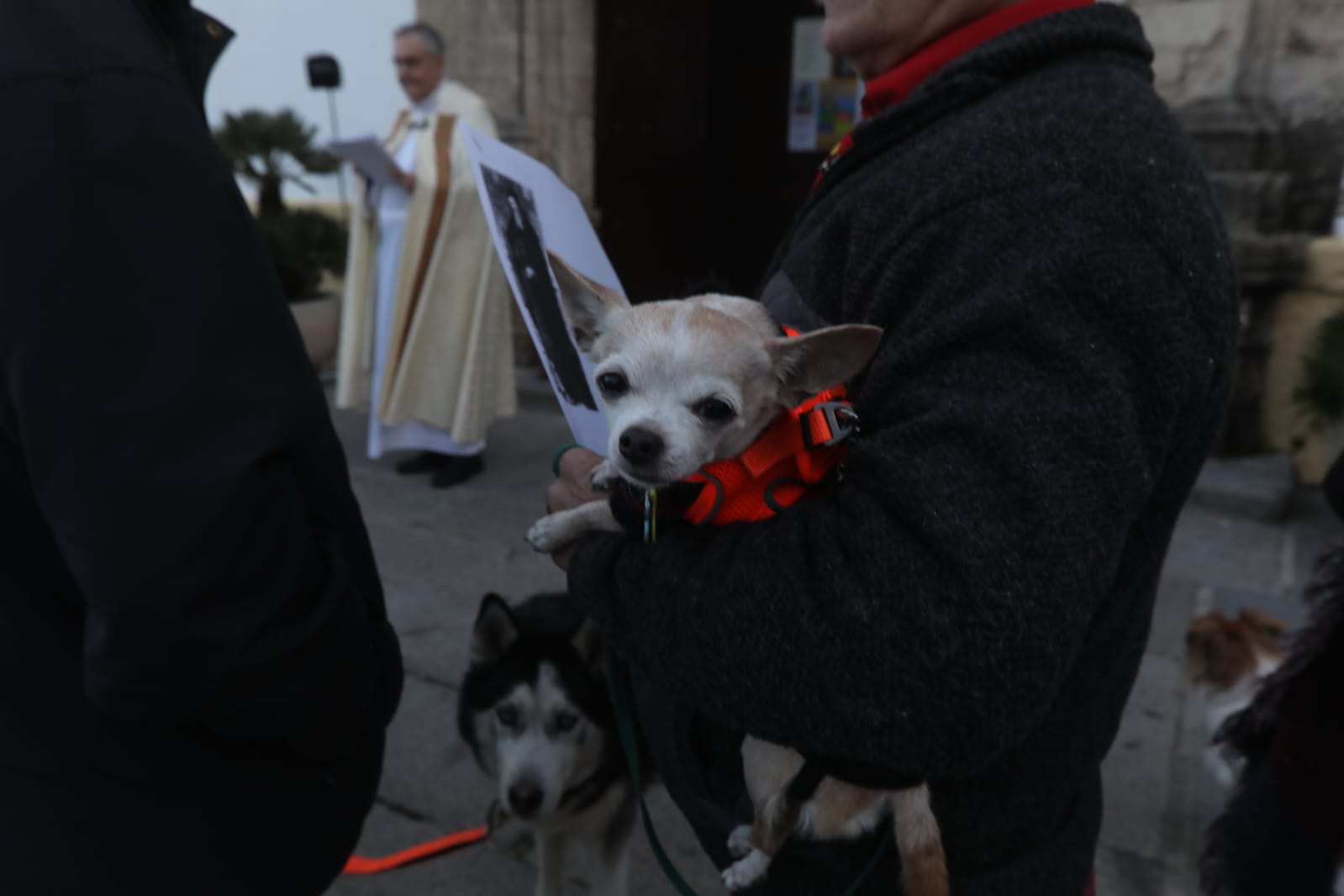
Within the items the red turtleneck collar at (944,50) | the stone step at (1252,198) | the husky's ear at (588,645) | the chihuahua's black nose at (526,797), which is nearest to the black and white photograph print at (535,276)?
the red turtleneck collar at (944,50)

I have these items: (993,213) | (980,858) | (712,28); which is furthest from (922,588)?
(712,28)

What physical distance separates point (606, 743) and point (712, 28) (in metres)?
6.03

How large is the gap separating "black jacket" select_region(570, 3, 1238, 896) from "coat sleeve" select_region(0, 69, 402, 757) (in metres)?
0.38

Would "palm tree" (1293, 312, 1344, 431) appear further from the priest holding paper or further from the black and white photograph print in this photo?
the black and white photograph print

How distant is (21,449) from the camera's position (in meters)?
0.97

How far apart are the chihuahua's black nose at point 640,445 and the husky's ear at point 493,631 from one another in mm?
1101

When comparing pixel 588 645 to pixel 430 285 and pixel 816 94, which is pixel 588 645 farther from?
pixel 816 94

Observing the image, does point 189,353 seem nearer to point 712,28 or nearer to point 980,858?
point 980,858

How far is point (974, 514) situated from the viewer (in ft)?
2.62

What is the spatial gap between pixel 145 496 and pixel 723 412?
606 millimetres

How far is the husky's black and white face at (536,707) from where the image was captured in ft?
6.61

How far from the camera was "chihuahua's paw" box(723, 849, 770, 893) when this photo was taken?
1131 millimetres

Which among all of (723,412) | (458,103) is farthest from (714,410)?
(458,103)

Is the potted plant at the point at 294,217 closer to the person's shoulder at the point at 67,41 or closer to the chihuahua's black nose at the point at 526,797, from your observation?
the chihuahua's black nose at the point at 526,797
